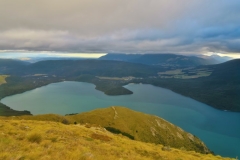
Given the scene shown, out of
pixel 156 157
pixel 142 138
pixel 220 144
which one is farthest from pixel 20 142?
pixel 220 144

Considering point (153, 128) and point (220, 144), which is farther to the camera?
point (220, 144)

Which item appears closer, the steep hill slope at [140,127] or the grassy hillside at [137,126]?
the grassy hillside at [137,126]

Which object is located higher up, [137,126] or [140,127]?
[137,126]

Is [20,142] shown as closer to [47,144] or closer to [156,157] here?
[47,144]

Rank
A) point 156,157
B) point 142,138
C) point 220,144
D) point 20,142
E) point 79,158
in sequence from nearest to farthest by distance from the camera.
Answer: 1. point 79,158
2. point 20,142
3. point 156,157
4. point 142,138
5. point 220,144

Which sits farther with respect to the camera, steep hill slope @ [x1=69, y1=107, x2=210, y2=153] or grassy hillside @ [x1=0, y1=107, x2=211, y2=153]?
steep hill slope @ [x1=69, y1=107, x2=210, y2=153]

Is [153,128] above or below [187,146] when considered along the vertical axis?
above

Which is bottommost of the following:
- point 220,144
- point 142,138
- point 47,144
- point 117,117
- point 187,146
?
point 220,144

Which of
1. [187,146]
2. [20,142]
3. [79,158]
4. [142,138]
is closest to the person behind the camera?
[79,158]
